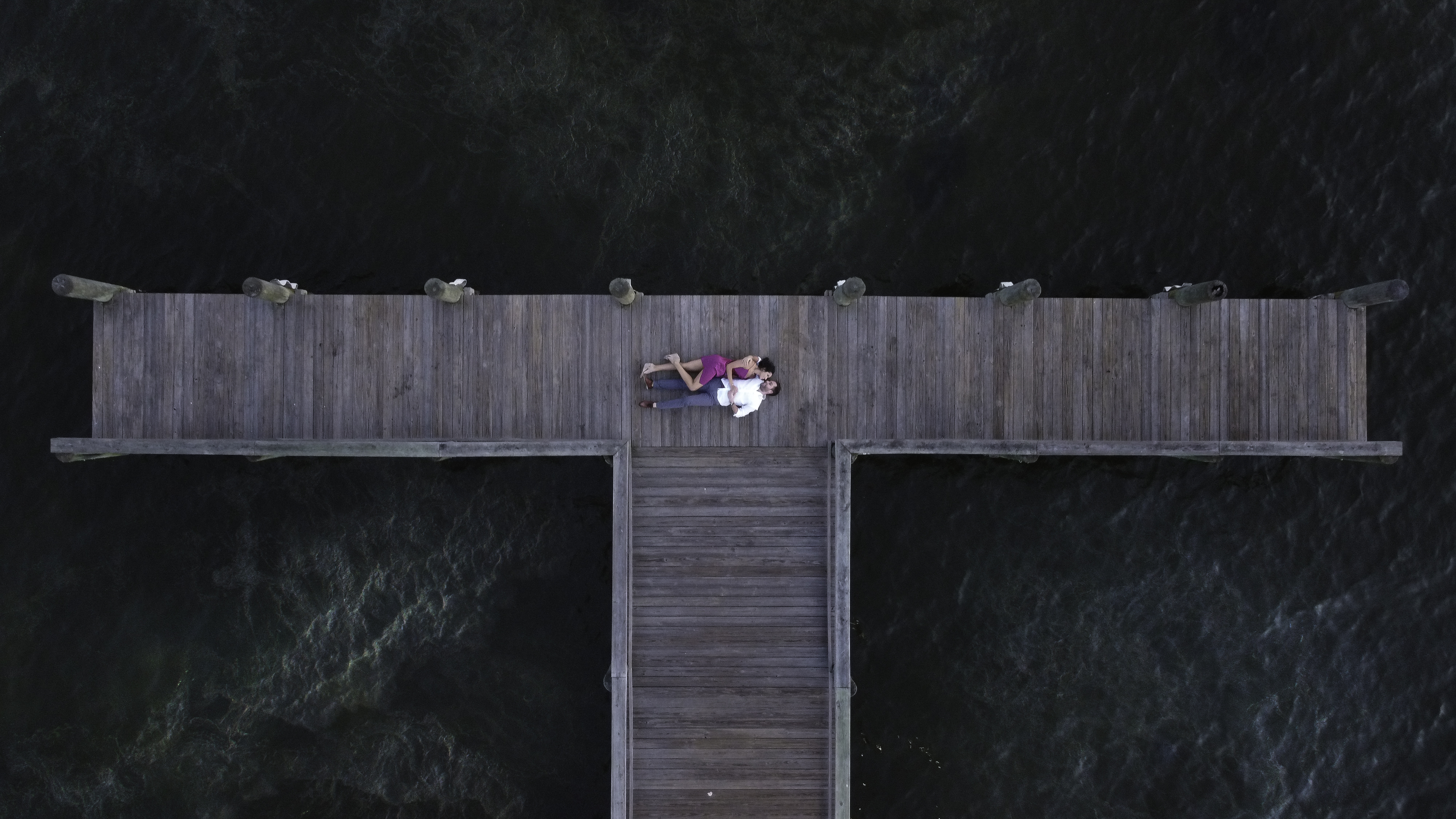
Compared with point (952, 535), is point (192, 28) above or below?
above

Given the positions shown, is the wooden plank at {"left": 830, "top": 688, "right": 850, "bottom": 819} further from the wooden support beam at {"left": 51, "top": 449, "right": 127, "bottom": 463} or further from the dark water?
the wooden support beam at {"left": 51, "top": 449, "right": 127, "bottom": 463}

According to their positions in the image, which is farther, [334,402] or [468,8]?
[468,8]

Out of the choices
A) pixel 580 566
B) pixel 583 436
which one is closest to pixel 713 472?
pixel 583 436

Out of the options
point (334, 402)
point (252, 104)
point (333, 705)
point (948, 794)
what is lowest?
point (948, 794)

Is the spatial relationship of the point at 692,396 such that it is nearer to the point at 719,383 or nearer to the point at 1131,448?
the point at 719,383

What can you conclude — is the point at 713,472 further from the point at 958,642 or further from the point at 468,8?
the point at 468,8

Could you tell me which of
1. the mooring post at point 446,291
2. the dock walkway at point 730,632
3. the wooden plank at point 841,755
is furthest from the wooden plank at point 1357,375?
the mooring post at point 446,291

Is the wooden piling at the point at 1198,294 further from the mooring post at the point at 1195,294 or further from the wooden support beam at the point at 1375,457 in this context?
the wooden support beam at the point at 1375,457
